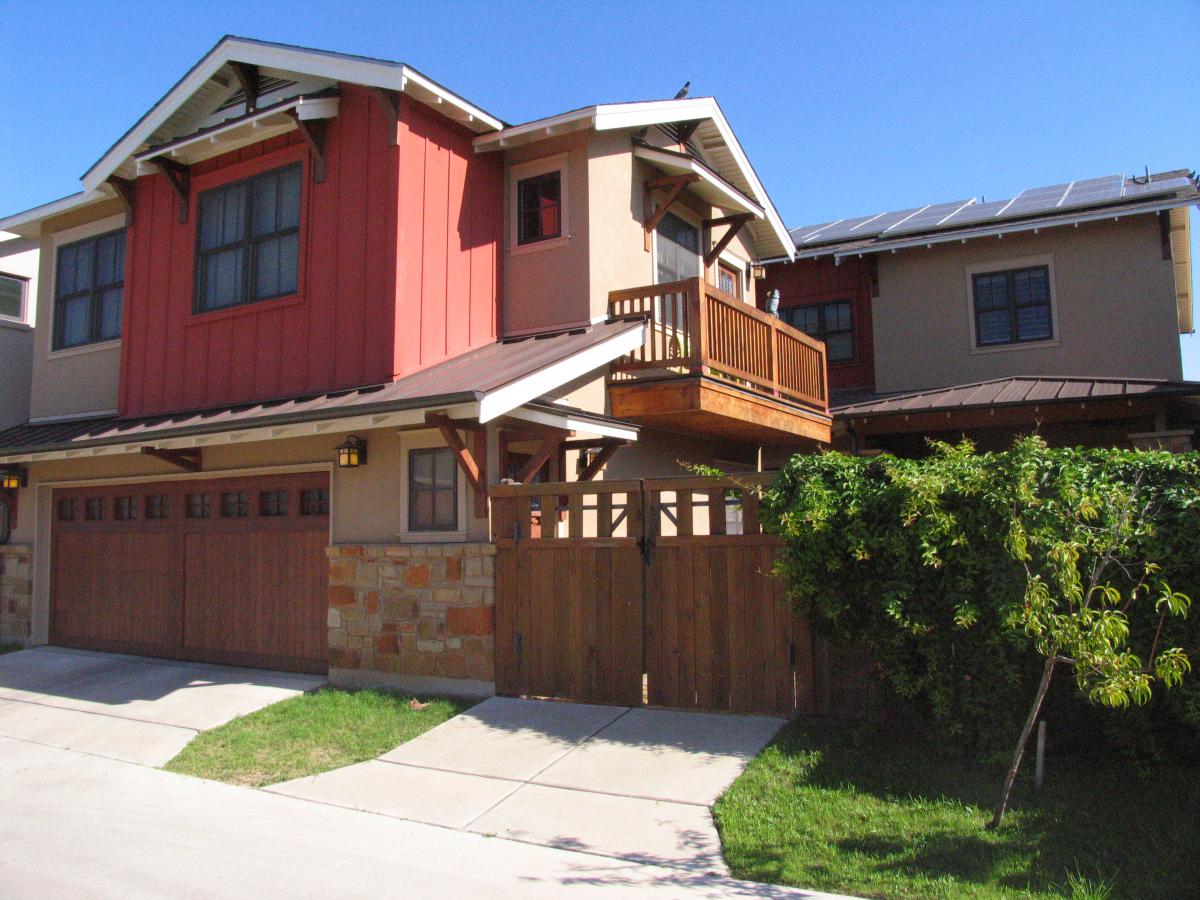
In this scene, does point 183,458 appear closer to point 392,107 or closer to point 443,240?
point 443,240

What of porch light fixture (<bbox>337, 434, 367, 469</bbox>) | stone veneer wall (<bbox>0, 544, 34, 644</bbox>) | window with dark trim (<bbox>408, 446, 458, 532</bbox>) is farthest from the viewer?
stone veneer wall (<bbox>0, 544, 34, 644</bbox>)

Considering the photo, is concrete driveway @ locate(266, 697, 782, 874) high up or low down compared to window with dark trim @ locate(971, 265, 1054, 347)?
down

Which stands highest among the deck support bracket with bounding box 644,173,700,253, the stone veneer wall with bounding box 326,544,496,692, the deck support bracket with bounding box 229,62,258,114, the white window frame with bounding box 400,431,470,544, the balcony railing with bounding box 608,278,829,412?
the deck support bracket with bounding box 229,62,258,114

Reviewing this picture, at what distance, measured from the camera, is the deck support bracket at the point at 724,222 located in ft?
44.0

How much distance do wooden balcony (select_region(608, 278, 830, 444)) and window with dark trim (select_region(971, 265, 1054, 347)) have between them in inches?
190

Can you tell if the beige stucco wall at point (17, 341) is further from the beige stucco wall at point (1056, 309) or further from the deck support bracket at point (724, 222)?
the beige stucco wall at point (1056, 309)

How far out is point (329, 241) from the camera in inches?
409

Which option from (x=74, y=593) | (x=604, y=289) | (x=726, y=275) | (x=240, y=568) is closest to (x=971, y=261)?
(x=726, y=275)

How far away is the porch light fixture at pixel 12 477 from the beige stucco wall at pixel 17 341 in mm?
2600

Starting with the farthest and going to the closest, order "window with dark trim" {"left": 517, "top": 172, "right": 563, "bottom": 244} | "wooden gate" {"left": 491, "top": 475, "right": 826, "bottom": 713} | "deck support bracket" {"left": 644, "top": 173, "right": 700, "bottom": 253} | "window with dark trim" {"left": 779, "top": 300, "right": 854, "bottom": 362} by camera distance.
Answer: "window with dark trim" {"left": 779, "top": 300, "right": 854, "bottom": 362}
"deck support bracket" {"left": 644, "top": 173, "right": 700, "bottom": 253}
"window with dark trim" {"left": 517, "top": 172, "right": 563, "bottom": 244}
"wooden gate" {"left": 491, "top": 475, "right": 826, "bottom": 713}

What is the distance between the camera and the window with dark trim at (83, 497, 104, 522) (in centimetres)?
1238

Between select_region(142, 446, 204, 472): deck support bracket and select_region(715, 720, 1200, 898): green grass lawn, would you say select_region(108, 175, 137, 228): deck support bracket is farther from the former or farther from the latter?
select_region(715, 720, 1200, 898): green grass lawn

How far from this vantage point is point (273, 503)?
417 inches

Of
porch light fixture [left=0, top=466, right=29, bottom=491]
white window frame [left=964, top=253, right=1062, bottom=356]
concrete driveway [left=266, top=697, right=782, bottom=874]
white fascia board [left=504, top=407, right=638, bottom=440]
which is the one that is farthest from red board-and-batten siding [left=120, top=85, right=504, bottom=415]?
white window frame [left=964, top=253, right=1062, bottom=356]
